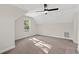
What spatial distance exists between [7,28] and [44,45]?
4.42 feet

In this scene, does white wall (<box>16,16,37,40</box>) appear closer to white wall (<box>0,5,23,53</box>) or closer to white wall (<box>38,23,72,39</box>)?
white wall (<box>0,5,23,53</box>)

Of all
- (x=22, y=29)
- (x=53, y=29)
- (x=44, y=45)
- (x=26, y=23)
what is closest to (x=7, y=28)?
(x=22, y=29)

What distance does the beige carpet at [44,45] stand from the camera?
→ 9.12ft

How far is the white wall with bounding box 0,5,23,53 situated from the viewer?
7.98ft

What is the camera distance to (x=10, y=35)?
2.52 m

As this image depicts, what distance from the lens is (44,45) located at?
10.0 feet

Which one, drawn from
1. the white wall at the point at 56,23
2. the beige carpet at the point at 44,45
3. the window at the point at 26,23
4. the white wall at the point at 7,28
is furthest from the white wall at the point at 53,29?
the white wall at the point at 7,28

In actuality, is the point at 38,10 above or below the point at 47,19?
above

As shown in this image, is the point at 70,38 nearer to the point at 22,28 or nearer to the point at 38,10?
the point at 38,10

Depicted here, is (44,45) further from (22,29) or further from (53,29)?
(22,29)

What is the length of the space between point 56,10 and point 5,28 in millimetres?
1552

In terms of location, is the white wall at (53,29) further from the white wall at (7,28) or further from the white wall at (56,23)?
the white wall at (7,28)

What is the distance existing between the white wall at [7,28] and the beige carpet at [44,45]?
11.1 inches
